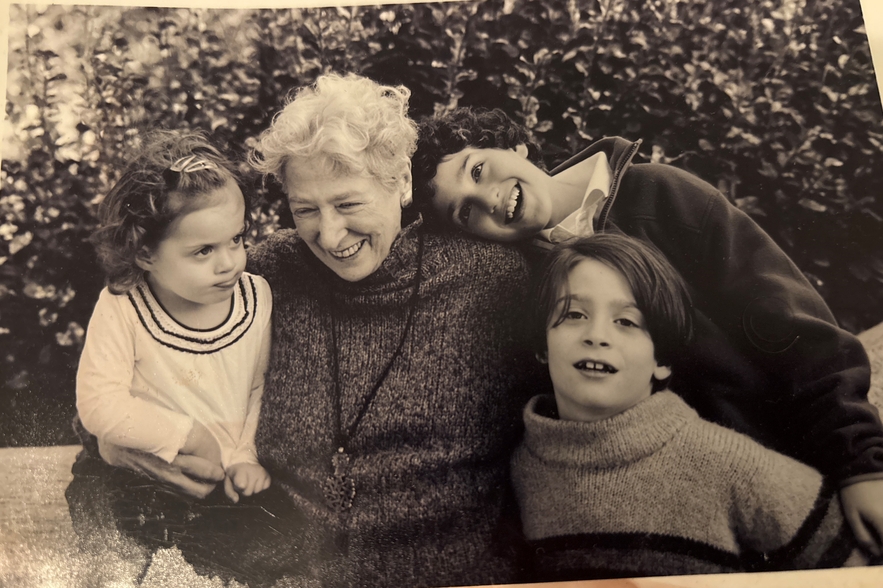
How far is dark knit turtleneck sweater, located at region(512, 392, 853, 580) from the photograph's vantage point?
3.82 feet

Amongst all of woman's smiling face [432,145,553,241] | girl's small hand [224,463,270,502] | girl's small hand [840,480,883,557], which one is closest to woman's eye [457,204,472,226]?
woman's smiling face [432,145,553,241]

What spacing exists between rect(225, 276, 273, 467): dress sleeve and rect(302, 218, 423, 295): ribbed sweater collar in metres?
0.11

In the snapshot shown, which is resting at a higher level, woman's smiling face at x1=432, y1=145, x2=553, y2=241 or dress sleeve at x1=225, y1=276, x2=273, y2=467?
woman's smiling face at x1=432, y1=145, x2=553, y2=241

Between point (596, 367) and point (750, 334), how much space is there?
29 centimetres

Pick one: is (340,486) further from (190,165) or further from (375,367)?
(190,165)

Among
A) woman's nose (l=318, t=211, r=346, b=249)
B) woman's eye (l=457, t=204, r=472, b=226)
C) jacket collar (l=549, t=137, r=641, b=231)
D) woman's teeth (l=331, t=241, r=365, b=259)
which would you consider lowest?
woman's teeth (l=331, t=241, r=365, b=259)

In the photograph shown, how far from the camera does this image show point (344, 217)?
132 centimetres

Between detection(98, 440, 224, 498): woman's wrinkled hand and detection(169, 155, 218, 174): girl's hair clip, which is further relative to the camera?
detection(169, 155, 218, 174): girl's hair clip

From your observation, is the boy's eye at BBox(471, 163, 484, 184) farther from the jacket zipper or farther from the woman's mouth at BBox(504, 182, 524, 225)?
the jacket zipper

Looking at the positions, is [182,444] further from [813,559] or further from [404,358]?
[813,559]

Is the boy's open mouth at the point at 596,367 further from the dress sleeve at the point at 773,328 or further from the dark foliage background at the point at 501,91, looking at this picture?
the dark foliage background at the point at 501,91

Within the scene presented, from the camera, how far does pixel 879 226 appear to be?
1334mm

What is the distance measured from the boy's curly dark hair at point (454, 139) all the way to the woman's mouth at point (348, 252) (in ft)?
0.43

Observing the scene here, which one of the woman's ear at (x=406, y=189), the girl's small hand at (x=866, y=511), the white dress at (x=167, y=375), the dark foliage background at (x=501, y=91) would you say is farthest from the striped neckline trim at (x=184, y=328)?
the girl's small hand at (x=866, y=511)
